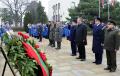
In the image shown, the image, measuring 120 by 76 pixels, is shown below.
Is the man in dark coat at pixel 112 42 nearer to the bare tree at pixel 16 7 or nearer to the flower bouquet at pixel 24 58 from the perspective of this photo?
the flower bouquet at pixel 24 58

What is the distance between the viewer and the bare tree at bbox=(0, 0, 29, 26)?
74375mm

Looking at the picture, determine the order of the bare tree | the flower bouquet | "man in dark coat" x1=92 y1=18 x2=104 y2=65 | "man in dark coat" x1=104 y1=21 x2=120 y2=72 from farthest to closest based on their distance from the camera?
1. the bare tree
2. "man in dark coat" x1=92 y1=18 x2=104 y2=65
3. "man in dark coat" x1=104 y1=21 x2=120 y2=72
4. the flower bouquet

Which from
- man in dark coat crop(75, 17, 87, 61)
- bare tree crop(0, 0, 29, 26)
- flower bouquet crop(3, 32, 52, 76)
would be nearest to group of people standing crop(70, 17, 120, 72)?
man in dark coat crop(75, 17, 87, 61)

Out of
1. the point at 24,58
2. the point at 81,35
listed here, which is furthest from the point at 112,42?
the point at 24,58

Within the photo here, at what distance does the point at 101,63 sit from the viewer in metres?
13.8

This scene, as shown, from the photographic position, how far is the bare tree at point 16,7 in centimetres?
7438

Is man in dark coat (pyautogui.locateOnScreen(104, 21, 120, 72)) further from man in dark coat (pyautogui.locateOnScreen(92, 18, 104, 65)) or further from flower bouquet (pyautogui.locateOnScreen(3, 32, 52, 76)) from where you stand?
flower bouquet (pyautogui.locateOnScreen(3, 32, 52, 76))

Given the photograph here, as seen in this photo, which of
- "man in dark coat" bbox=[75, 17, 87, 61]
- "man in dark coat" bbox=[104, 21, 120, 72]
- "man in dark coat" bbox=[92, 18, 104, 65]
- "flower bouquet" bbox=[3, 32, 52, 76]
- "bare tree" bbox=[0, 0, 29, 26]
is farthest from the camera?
"bare tree" bbox=[0, 0, 29, 26]

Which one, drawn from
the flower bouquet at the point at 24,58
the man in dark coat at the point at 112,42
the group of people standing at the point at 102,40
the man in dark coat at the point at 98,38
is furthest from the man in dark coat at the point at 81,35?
the flower bouquet at the point at 24,58

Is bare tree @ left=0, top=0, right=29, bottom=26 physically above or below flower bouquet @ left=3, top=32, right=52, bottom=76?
below

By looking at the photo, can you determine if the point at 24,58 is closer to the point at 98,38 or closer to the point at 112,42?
the point at 112,42

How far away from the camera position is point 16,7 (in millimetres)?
75000

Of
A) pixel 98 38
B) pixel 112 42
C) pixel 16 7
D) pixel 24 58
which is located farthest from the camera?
pixel 16 7

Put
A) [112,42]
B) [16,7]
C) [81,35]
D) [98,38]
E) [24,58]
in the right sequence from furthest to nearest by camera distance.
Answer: [16,7], [81,35], [98,38], [112,42], [24,58]
